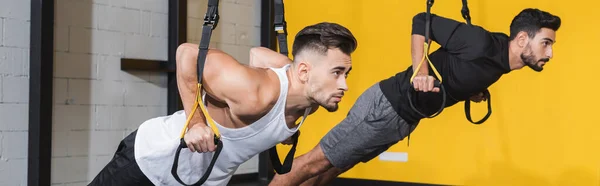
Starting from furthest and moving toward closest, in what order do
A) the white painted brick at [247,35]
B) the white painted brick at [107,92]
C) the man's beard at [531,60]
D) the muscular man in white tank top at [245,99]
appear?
the white painted brick at [247,35], the white painted brick at [107,92], the man's beard at [531,60], the muscular man in white tank top at [245,99]

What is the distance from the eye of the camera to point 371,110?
4.06 meters

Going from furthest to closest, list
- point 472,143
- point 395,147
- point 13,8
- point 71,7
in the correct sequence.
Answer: point 395,147
point 472,143
point 71,7
point 13,8

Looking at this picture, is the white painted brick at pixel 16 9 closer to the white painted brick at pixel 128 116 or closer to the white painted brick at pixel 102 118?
the white painted brick at pixel 102 118

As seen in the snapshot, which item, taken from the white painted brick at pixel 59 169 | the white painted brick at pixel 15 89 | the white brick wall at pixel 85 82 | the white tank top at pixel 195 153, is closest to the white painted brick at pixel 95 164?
the white brick wall at pixel 85 82

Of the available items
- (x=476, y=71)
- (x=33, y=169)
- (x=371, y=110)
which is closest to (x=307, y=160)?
(x=371, y=110)

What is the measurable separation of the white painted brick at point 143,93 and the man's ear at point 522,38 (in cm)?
267

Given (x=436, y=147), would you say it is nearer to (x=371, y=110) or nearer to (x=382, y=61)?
(x=382, y=61)

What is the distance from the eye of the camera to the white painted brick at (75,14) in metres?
4.71

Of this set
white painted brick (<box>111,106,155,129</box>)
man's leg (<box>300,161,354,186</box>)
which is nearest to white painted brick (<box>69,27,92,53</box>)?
white painted brick (<box>111,106,155,129</box>)

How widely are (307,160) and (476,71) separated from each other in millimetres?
1045

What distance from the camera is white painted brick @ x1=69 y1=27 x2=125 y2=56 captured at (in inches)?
189

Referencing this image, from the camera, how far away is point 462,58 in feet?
12.5

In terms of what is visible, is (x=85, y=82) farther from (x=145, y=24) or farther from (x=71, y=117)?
(x=145, y=24)

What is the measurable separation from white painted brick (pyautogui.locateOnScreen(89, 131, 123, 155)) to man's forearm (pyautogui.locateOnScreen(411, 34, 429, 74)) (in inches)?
90.6
